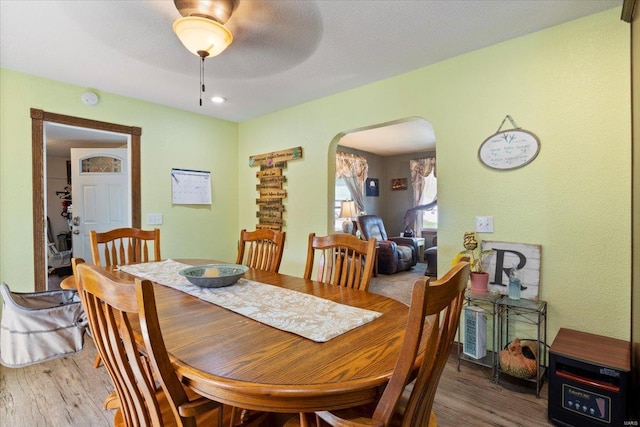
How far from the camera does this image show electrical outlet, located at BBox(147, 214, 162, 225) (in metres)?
3.40

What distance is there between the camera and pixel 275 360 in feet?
2.82

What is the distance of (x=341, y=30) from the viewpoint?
6.51ft

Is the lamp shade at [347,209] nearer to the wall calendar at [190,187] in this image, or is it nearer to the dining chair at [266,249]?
the wall calendar at [190,187]

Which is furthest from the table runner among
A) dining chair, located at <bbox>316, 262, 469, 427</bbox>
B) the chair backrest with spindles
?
the chair backrest with spindles

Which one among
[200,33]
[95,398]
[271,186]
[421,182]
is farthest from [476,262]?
[421,182]

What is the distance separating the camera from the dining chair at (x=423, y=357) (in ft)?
2.29

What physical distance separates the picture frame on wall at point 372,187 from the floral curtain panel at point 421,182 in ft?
2.72

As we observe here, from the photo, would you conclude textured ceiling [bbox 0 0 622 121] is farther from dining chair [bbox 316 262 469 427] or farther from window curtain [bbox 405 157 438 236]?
window curtain [bbox 405 157 438 236]

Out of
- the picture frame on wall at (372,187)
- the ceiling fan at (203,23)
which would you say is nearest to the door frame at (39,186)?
the ceiling fan at (203,23)

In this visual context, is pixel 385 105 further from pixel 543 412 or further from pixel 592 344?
pixel 543 412

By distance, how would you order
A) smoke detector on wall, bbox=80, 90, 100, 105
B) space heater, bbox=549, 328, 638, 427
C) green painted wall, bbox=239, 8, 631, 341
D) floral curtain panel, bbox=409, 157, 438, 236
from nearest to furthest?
space heater, bbox=549, 328, 638, 427, green painted wall, bbox=239, 8, 631, 341, smoke detector on wall, bbox=80, 90, 100, 105, floral curtain panel, bbox=409, 157, 438, 236

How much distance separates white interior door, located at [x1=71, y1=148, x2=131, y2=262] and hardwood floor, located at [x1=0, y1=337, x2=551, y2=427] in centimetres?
178

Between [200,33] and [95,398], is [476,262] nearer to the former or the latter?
[200,33]

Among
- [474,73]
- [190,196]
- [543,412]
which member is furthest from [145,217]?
[543,412]
